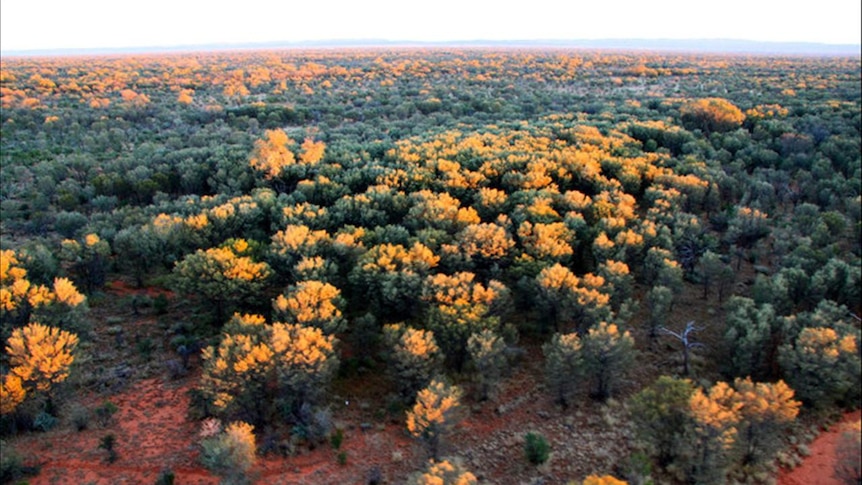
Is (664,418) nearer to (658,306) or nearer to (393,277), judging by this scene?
(658,306)

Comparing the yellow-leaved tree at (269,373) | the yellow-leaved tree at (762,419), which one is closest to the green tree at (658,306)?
the yellow-leaved tree at (762,419)

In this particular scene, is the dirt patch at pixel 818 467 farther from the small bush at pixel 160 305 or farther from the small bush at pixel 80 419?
the small bush at pixel 160 305

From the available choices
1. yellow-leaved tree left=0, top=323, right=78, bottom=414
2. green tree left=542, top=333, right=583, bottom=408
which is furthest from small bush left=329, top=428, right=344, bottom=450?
yellow-leaved tree left=0, top=323, right=78, bottom=414

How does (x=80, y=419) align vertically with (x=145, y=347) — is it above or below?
below

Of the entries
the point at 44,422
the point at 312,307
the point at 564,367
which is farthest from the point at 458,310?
the point at 44,422

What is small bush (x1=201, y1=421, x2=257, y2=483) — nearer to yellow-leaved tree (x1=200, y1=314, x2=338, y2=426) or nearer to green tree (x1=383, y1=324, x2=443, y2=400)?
yellow-leaved tree (x1=200, y1=314, x2=338, y2=426)

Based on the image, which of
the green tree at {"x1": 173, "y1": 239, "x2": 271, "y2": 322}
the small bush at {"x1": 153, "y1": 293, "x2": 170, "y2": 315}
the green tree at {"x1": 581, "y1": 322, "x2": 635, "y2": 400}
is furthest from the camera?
the small bush at {"x1": 153, "y1": 293, "x2": 170, "y2": 315}
